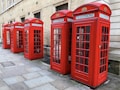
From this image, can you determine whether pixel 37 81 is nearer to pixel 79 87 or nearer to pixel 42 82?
pixel 42 82

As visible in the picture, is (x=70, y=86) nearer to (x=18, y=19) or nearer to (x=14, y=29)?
(x=14, y=29)

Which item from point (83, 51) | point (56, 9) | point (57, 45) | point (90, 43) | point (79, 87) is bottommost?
point (79, 87)

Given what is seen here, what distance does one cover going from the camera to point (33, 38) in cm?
709

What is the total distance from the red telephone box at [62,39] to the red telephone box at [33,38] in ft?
7.15

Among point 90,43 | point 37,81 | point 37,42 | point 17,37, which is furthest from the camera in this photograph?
point 17,37

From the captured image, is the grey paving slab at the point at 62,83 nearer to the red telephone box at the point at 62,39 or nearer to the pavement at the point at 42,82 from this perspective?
the pavement at the point at 42,82

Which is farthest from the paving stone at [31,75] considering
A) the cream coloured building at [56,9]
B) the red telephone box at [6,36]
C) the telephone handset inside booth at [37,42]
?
the red telephone box at [6,36]

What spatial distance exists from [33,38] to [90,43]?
4145mm

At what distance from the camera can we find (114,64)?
187 inches

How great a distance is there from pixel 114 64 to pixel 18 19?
1234 centimetres

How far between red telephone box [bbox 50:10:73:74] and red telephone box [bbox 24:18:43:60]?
218cm

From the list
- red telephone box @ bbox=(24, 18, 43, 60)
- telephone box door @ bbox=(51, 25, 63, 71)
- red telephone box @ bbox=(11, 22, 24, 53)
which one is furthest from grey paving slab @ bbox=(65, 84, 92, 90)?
red telephone box @ bbox=(11, 22, 24, 53)

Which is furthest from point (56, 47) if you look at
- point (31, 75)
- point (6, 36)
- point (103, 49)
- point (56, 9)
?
point (6, 36)

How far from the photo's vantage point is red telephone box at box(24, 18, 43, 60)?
6.92m
